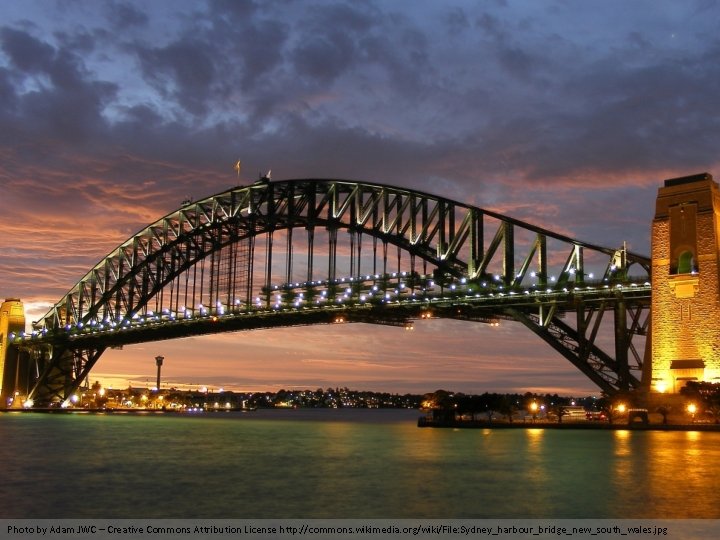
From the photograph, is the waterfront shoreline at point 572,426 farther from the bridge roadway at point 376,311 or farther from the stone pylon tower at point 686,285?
the bridge roadway at point 376,311

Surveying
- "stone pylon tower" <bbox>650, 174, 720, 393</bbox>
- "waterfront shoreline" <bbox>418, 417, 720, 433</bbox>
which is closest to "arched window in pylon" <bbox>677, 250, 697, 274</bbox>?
"stone pylon tower" <bbox>650, 174, 720, 393</bbox>

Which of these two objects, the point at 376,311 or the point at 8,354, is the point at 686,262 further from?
the point at 8,354

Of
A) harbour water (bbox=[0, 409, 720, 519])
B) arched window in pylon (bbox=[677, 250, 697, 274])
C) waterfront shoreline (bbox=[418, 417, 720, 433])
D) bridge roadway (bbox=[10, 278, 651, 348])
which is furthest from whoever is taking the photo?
bridge roadway (bbox=[10, 278, 651, 348])

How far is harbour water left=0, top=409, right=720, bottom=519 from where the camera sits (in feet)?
98.4

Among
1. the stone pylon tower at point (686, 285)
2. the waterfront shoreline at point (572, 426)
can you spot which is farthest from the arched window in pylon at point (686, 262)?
the waterfront shoreline at point (572, 426)

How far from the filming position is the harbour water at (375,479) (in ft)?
98.4

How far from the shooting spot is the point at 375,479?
3800 centimetres

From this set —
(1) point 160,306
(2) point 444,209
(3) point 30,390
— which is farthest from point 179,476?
(3) point 30,390


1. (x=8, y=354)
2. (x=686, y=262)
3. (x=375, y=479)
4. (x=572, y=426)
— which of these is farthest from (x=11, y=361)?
(x=375, y=479)

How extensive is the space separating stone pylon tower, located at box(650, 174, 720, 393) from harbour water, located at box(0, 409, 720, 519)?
4357 mm

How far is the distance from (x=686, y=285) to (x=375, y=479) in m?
30.3

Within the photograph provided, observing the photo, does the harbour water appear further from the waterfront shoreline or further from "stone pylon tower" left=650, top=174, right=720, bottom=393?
"stone pylon tower" left=650, top=174, right=720, bottom=393

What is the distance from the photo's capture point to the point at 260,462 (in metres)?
46.8

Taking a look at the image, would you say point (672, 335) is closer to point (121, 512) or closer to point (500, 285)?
point (500, 285)
